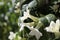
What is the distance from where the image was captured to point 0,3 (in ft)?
5.53

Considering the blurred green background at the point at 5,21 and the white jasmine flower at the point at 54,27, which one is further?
the blurred green background at the point at 5,21

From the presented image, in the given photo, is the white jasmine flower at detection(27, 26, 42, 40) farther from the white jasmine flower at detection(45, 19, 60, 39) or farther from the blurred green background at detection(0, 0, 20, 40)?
the blurred green background at detection(0, 0, 20, 40)

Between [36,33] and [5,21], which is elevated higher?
[36,33]

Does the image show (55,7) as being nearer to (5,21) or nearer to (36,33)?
(36,33)

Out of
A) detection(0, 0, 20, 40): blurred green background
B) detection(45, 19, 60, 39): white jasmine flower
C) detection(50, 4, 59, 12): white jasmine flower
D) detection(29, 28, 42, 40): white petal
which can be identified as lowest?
detection(0, 0, 20, 40): blurred green background

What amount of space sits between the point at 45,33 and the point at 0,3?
3.93ft

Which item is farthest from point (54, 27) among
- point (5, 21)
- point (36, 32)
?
point (5, 21)

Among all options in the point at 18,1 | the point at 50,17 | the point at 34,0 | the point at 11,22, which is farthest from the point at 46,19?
the point at 11,22

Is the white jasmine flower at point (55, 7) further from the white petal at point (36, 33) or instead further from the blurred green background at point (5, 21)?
the blurred green background at point (5, 21)

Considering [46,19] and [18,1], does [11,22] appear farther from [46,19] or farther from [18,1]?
[46,19]

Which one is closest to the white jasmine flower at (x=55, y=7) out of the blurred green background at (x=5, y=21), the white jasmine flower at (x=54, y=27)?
the white jasmine flower at (x=54, y=27)

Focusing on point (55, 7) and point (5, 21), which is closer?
point (55, 7)

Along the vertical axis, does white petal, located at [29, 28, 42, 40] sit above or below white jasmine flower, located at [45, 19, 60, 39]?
below

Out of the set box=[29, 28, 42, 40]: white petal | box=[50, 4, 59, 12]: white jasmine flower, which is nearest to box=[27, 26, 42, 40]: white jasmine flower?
box=[29, 28, 42, 40]: white petal
